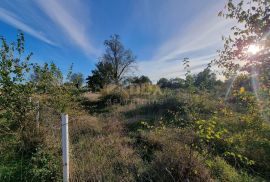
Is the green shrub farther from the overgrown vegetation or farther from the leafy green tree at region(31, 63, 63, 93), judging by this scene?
the leafy green tree at region(31, 63, 63, 93)

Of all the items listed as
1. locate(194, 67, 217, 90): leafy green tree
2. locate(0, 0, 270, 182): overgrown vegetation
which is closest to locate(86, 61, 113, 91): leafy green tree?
locate(0, 0, 270, 182): overgrown vegetation

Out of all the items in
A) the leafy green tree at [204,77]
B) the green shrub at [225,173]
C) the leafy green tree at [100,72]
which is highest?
the leafy green tree at [100,72]

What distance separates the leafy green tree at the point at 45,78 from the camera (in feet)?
17.4

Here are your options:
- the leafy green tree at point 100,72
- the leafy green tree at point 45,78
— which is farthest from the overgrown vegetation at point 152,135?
the leafy green tree at point 100,72

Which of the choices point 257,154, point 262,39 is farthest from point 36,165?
point 257,154

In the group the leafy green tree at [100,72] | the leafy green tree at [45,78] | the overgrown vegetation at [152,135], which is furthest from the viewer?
the leafy green tree at [100,72]

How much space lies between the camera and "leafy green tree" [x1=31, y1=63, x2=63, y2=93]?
5.30m

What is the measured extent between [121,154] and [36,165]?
155 centimetres

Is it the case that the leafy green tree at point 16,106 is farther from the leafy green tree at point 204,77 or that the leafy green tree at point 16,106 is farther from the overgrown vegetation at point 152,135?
the leafy green tree at point 204,77

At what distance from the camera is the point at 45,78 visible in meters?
5.48

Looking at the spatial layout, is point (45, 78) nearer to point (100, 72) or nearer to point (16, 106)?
point (16, 106)

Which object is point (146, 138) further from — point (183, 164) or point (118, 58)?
point (118, 58)

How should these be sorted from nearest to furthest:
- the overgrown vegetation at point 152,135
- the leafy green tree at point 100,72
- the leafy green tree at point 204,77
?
the overgrown vegetation at point 152,135
the leafy green tree at point 204,77
the leafy green tree at point 100,72

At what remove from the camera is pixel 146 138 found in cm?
520
